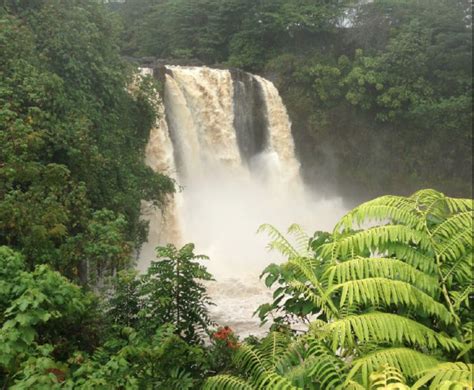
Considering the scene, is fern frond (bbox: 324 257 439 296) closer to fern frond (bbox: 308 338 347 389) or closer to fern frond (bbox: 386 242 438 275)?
fern frond (bbox: 386 242 438 275)

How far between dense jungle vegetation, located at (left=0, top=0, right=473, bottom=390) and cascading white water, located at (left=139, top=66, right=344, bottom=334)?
63.0 inches

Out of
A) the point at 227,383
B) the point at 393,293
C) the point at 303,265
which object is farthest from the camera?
the point at 303,265

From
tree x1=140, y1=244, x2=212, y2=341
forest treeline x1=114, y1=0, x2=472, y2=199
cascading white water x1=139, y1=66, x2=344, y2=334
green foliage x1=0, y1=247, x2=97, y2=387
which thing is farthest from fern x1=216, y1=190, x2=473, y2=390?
forest treeline x1=114, y1=0, x2=472, y2=199

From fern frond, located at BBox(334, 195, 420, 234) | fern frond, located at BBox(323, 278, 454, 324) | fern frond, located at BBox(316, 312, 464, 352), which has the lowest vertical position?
fern frond, located at BBox(316, 312, 464, 352)

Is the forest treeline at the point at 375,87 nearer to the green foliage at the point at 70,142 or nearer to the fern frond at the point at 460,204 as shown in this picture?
the green foliage at the point at 70,142

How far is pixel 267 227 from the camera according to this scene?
13.2 ft

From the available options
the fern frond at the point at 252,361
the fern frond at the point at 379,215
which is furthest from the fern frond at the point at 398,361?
the fern frond at the point at 379,215

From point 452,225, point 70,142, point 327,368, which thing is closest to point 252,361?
point 327,368

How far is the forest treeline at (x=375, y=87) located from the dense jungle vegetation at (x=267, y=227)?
76mm

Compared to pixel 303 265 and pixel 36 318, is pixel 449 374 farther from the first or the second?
pixel 36 318

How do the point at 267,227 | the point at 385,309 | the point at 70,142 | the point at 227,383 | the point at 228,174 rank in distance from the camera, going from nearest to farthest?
the point at 227,383
the point at 385,309
the point at 267,227
the point at 70,142
the point at 228,174

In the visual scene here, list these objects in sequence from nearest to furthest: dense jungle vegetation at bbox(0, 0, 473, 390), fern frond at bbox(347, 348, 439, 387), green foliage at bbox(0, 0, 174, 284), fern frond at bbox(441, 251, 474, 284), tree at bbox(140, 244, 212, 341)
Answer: fern frond at bbox(347, 348, 439, 387)
dense jungle vegetation at bbox(0, 0, 473, 390)
fern frond at bbox(441, 251, 474, 284)
tree at bbox(140, 244, 212, 341)
green foliage at bbox(0, 0, 174, 284)

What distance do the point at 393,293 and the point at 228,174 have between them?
13.2 metres

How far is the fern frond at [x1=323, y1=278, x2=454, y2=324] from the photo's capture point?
238cm
